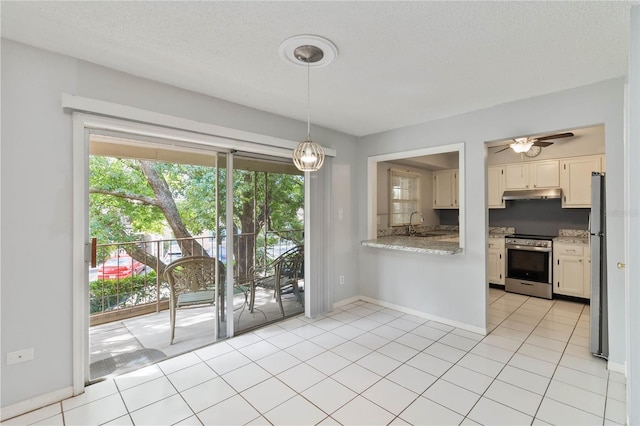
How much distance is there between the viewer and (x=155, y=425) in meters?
1.88

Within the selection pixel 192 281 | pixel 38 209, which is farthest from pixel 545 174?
pixel 38 209

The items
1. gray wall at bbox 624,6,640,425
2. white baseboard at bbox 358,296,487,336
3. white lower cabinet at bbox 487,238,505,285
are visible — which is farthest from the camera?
white lower cabinet at bbox 487,238,505,285

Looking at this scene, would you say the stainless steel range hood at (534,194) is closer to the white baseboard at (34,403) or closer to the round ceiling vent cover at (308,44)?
the round ceiling vent cover at (308,44)

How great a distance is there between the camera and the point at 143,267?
4.16 metres

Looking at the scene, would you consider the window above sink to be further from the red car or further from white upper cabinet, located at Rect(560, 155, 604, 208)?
the red car

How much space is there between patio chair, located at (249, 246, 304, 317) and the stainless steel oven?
350cm

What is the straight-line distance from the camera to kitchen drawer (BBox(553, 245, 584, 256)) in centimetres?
419

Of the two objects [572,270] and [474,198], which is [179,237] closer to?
[474,198]

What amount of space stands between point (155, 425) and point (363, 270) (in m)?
3.18

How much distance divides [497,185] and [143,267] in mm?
5933

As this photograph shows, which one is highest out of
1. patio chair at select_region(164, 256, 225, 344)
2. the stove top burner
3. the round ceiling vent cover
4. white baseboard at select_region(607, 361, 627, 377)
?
the round ceiling vent cover

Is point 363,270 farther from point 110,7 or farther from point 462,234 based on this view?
point 110,7

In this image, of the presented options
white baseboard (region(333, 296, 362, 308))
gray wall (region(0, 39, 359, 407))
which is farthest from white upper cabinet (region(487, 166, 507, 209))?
gray wall (region(0, 39, 359, 407))

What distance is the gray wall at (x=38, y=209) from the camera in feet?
6.33
